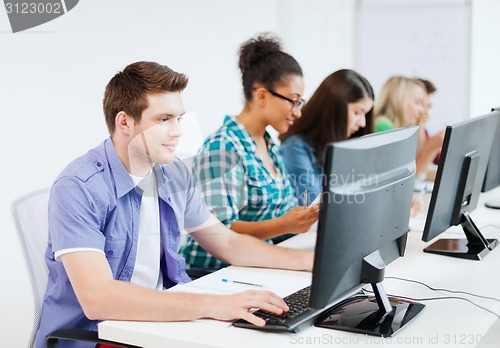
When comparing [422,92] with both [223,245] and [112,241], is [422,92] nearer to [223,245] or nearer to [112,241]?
[223,245]

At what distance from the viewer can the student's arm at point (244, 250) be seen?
6.70ft

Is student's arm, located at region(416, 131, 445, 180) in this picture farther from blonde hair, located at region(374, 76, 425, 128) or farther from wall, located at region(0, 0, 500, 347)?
wall, located at region(0, 0, 500, 347)

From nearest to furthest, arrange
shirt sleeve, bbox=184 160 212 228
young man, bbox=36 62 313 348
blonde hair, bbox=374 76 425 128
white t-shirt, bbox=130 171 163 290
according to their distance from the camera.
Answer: young man, bbox=36 62 313 348, white t-shirt, bbox=130 171 163 290, shirt sleeve, bbox=184 160 212 228, blonde hair, bbox=374 76 425 128

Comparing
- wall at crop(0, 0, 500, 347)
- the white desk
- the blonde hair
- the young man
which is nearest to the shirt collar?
the young man

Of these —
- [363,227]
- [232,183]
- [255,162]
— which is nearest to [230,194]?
[232,183]

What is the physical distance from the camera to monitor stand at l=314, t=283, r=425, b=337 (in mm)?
1539

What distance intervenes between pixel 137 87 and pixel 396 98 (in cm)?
258

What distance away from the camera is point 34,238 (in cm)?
184

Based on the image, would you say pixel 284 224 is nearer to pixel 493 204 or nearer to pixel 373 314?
pixel 373 314

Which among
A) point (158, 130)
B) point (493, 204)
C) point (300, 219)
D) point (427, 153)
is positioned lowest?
point (493, 204)

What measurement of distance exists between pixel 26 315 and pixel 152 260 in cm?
134

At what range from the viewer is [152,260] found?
6.50 feet

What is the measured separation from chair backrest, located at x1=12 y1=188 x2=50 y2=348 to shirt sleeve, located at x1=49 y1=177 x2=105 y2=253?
137mm

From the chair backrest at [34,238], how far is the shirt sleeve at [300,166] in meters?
1.34
